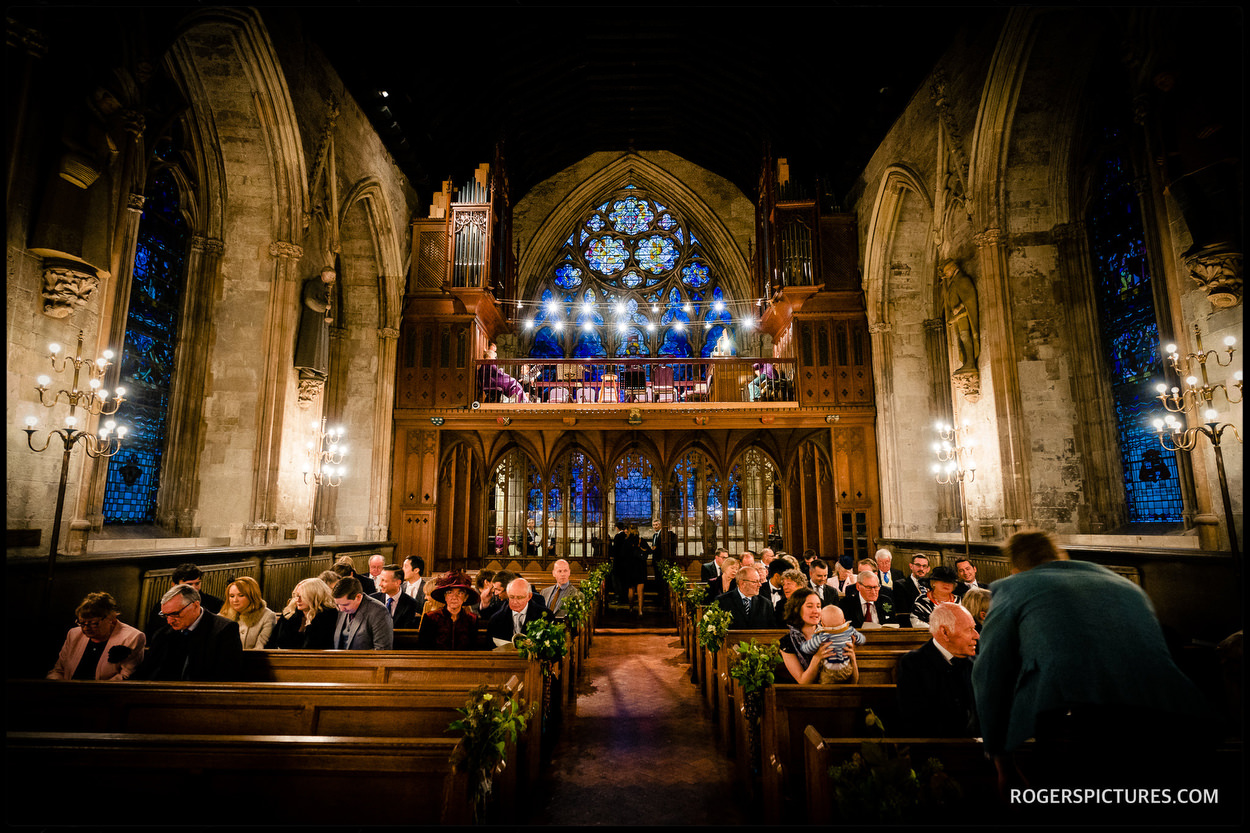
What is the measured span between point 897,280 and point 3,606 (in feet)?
40.0

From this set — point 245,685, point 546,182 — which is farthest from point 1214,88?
point 546,182

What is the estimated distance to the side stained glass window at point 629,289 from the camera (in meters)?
16.4

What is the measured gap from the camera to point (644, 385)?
39.7 feet

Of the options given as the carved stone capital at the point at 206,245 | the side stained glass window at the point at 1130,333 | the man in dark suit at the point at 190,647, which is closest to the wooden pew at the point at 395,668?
the man in dark suit at the point at 190,647

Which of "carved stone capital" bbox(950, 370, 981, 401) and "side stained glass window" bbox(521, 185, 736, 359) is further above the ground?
"side stained glass window" bbox(521, 185, 736, 359)

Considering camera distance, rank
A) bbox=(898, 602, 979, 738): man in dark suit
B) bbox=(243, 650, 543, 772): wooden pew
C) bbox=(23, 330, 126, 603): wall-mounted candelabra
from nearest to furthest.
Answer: bbox=(898, 602, 979, 738): man in dark suit
bbox=(243, 650, 543, 772): wooden pew
bbox=(23, 330, 126, 603): wall-mounted candelabra

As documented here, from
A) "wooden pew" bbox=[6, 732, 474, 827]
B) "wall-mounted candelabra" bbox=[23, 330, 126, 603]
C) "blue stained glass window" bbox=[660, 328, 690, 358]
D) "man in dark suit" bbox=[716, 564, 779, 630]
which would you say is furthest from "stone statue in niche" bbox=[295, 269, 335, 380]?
"blue stained glass window" bbox=[660, 328, 690, 358]

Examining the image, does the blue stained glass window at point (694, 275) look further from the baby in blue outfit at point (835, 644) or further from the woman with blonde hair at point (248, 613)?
the baby in blue outfit at point (835, 644)

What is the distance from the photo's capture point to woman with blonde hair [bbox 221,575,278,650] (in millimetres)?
4363

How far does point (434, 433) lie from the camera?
11.6 metres

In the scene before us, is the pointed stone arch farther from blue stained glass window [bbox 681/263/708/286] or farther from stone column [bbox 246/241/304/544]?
stone column [bbox 246/241/304/544]

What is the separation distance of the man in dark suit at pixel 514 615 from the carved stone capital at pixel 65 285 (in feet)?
13.3

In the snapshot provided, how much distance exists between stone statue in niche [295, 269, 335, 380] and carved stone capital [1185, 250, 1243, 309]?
950cm

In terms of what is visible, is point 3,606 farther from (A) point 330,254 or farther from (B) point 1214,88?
(A) point 330,254
